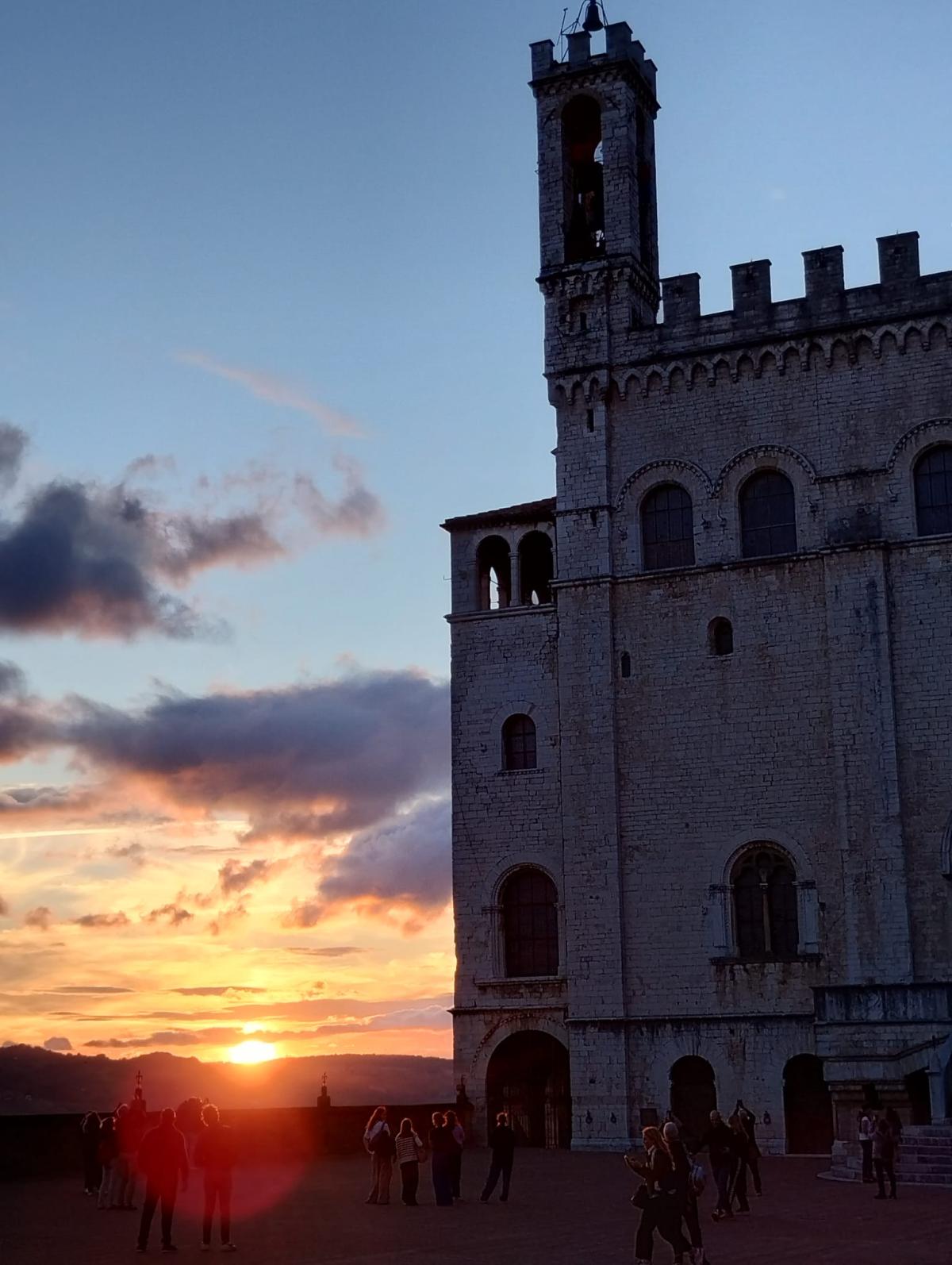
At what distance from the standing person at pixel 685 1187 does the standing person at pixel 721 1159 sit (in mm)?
5030

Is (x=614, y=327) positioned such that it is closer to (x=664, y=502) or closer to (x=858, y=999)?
(x=664, y=502)

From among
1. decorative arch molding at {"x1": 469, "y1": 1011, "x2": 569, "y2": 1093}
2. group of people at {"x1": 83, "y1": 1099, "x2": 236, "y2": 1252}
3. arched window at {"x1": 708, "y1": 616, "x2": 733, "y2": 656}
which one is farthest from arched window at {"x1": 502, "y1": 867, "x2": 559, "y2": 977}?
group of people at {"x1": 83, "y1": 1099, "x2": 236, "y2": 1252}

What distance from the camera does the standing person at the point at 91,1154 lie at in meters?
26.7

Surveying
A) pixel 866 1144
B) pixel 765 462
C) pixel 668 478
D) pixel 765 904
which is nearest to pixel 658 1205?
pixel 866 1144

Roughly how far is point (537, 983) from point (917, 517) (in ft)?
43.9

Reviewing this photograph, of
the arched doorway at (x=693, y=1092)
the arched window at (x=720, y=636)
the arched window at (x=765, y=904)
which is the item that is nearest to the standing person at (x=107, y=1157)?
the arched doorway at (x=693, y=1092)

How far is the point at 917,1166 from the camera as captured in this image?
27609 mm

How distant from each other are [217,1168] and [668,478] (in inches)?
922

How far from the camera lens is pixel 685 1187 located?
16.8 metres

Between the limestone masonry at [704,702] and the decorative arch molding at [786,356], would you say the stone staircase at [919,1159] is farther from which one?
the decorative arch molding at [786,356]

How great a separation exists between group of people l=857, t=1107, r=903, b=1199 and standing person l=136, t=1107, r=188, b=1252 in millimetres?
10026

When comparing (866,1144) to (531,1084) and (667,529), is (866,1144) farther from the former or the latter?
(667,529)

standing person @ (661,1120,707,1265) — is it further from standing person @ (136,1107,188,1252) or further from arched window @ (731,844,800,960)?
arched window @ (731,844,800,960)

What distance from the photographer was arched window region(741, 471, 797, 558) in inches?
1523
